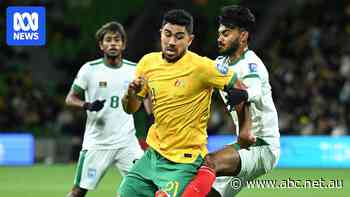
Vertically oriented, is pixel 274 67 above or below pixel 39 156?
above

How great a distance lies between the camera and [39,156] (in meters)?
20.4

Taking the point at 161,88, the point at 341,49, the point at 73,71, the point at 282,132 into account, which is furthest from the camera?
the point at 73,71

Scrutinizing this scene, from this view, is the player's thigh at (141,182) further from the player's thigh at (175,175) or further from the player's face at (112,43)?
the player's face at (112,43)

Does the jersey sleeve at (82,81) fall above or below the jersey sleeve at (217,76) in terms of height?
below

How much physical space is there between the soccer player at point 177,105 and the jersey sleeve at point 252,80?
550 millimetres

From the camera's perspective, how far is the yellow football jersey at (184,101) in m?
7.07

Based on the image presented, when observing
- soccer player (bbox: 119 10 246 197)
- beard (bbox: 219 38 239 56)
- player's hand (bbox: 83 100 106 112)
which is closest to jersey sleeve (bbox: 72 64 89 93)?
player's hand (bbox: 83 100 106 112)

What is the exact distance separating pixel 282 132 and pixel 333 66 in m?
2.18

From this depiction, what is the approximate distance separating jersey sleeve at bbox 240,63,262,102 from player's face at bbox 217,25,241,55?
0.23 meters

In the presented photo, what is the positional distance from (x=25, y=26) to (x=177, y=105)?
3.84 meters

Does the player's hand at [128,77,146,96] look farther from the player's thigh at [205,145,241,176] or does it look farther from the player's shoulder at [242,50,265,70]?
the player's shoulder at [242,50,265,70]

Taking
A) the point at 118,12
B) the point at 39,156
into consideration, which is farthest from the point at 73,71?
the point at 39,156

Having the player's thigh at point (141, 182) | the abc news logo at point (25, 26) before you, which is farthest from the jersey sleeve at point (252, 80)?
the abc news logo at point (25, 26)

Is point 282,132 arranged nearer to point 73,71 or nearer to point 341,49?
point 341,49
